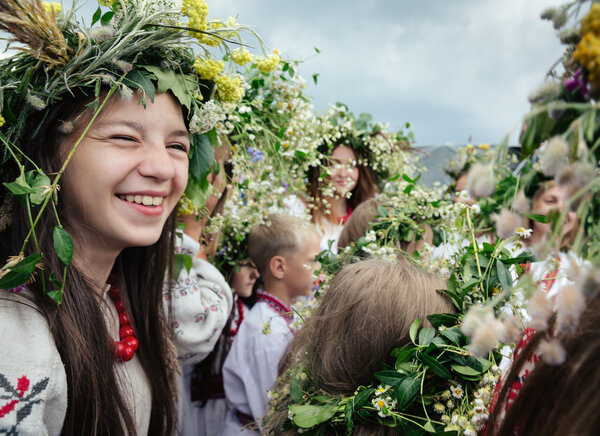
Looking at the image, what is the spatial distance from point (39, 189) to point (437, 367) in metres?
1.07

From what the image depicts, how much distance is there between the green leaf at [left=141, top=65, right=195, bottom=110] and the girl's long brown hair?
0.75 meters

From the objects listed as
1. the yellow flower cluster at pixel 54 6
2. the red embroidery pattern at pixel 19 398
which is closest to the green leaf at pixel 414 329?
the red embroidery pattern at pixel 19 398

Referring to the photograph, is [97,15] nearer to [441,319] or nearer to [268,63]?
[268,63]

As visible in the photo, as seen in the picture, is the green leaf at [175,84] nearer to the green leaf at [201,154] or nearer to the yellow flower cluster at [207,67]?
the yellow flower cluster at [207,67]

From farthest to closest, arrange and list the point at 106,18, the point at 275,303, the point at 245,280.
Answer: the point at 245,280 < the point at 275,303 < the point at 106,18

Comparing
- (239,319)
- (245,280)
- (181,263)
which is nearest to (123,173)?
(181,263)

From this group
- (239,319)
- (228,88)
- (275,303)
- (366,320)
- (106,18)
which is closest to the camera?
(366,320)

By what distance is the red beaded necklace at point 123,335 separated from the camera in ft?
5.04

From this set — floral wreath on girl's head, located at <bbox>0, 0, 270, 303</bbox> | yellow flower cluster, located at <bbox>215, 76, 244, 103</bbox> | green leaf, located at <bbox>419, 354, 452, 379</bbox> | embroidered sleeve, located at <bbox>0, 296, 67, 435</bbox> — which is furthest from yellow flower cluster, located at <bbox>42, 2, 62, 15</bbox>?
green leaf, located at <bbox>419, 354, 452, 379</bbox>

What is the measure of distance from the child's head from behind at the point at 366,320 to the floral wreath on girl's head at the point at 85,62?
73 cm

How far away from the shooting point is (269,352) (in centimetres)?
221

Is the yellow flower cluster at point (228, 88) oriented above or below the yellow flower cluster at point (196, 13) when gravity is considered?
below

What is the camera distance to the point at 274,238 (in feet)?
8.98

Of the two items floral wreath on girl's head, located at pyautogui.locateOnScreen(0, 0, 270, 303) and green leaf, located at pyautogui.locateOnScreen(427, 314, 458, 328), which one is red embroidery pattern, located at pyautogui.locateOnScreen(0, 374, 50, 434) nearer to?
floral wreath on girl's head, located at pyautogui.locateOnScreen(0, 0, 270, 303)
